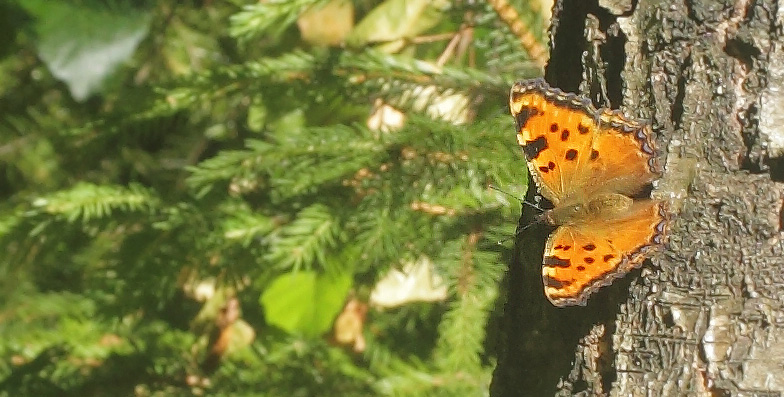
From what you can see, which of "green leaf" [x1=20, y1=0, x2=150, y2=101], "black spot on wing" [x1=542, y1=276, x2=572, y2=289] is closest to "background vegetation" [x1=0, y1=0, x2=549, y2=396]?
"green leaf" [x1=20, y1=0, x2=150, y2=101]

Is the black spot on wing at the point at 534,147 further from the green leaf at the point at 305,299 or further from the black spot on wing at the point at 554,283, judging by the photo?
the green leaf at the point at 305,299

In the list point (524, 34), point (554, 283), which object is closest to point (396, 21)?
point (524, 34)

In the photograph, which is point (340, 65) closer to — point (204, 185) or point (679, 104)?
point (204, 185)

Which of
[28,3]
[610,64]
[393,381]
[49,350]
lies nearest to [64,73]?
[28,3]

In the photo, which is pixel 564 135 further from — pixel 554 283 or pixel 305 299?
pixel 305 299

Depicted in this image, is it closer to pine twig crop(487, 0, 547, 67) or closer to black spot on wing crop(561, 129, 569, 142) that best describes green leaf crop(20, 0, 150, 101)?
pine twig crop(487, 0, 547, 67)
